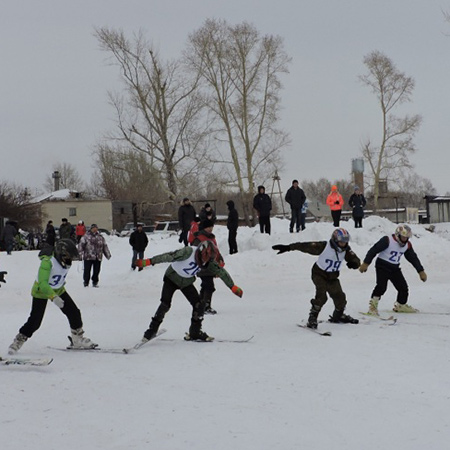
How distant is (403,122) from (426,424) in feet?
118

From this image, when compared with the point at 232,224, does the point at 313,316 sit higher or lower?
lower

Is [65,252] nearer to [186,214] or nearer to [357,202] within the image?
[186,214]

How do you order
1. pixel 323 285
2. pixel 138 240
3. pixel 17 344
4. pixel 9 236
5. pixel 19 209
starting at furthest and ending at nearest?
pixel 19 209 < pixel 9 236 < pixel 138 240 < pixel 323 285 < pixel 17 344

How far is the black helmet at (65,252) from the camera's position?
25.7 feet

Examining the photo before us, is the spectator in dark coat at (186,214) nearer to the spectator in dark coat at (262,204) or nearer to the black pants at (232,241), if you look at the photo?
the black pants at (232,241)

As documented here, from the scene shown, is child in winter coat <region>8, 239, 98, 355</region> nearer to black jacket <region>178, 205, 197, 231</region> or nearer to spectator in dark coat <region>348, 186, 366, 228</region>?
black jacket <region>178, 205, 197, 231</region>

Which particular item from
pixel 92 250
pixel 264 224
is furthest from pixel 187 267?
pixel 264 224

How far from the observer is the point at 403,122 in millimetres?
38656

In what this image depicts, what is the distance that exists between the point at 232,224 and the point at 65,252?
11978 mm

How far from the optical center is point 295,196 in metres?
20.6

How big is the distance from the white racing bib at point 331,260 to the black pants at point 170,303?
2099 mm

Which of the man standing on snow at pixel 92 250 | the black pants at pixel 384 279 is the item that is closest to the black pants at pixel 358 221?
the man standing on snow at pixel 92 250

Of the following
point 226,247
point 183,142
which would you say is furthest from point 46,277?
point 183,142

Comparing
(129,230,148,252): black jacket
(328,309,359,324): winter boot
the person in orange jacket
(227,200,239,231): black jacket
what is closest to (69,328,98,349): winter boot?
(328,309,359,324): winter boot
